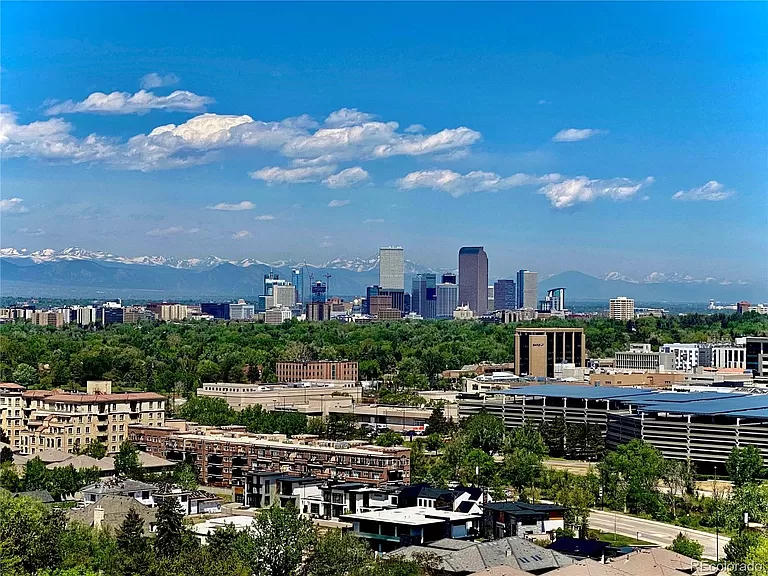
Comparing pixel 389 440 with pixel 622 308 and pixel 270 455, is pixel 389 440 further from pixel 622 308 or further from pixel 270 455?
pixel 622 308

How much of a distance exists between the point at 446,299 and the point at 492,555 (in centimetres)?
12224

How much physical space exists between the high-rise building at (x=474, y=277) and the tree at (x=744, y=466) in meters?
116

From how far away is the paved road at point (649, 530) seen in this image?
661 inches

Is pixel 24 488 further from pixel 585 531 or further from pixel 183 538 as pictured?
pixel 585 531

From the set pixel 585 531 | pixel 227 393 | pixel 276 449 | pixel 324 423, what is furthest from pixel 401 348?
pixel 585 531

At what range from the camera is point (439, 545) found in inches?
585

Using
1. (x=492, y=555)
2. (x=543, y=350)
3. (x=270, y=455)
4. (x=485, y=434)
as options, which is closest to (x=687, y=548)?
(x=492, y=555)

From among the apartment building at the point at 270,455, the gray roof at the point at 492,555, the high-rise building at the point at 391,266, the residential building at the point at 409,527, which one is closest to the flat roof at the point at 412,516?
the residential building at the point at 409,527

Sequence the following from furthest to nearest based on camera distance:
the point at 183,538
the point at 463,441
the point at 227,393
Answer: the point at 227,393, the point at 463,441, the point at 183,538

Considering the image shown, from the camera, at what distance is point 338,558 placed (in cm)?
1328

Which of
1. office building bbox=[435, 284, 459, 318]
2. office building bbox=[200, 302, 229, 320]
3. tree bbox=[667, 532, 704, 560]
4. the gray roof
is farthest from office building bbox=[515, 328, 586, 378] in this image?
office building bbox=[435, 284, 459, 318]

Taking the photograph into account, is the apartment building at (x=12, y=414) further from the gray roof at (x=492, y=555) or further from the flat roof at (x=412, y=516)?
the gray roof at (x=492, y=555)

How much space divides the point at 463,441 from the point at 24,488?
8376mm

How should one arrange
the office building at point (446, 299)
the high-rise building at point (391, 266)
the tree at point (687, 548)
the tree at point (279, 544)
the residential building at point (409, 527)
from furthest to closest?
the high-rise building at point (391, 266)
the office building at point (446, 299)
the residential building at point (409, 527)
the tree at point (687, 548)
the tree at point (279, 544)
